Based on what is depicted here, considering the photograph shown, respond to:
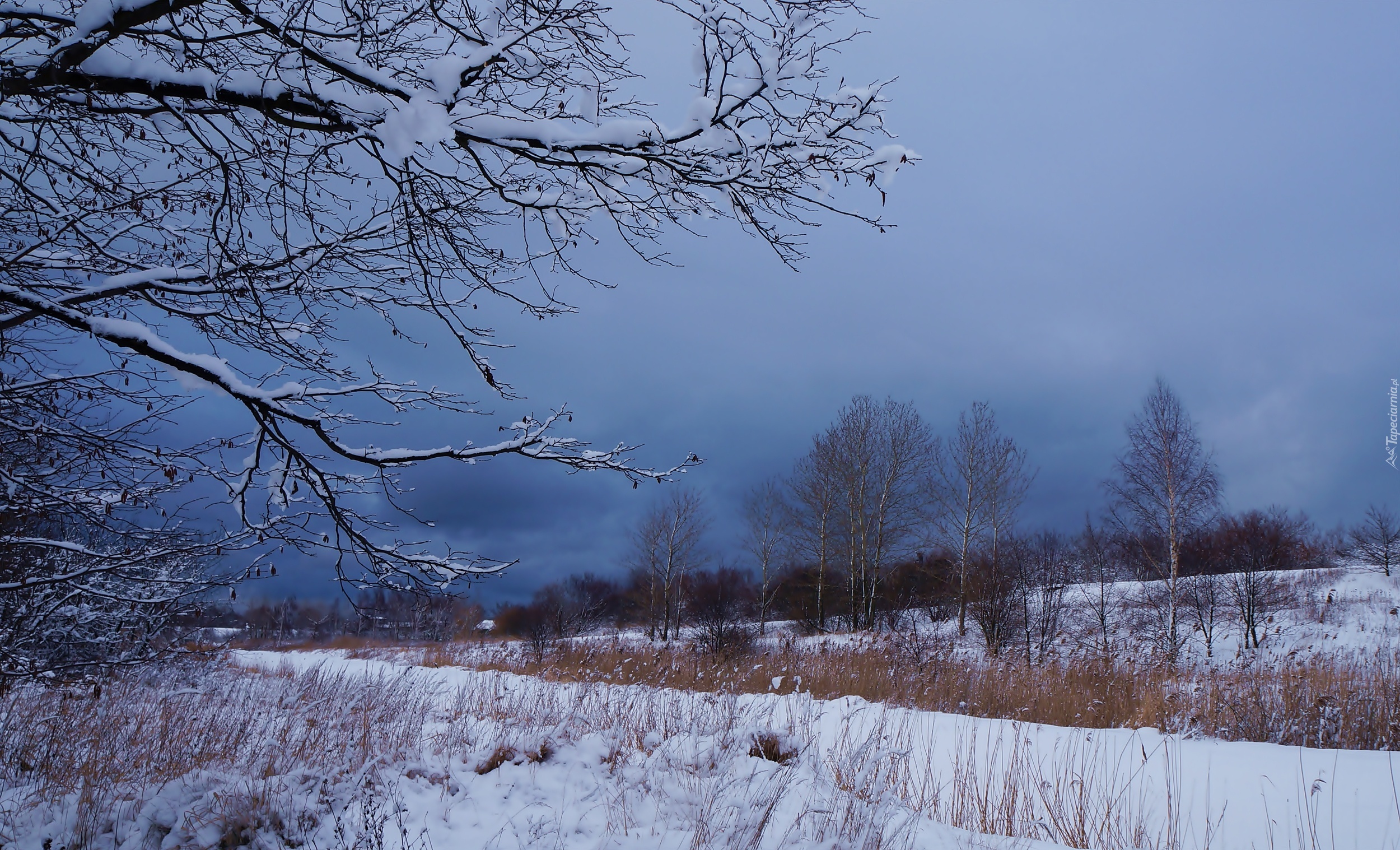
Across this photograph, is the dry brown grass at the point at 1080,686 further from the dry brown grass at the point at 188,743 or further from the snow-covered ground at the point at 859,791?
the dry brown grass at the point at 188,743

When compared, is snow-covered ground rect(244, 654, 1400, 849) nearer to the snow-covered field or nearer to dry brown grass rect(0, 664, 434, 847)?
the snow-covered field

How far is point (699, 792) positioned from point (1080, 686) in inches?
256

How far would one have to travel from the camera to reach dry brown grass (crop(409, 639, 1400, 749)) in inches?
224

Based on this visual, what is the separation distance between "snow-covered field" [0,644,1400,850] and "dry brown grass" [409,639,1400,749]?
1.04 metres

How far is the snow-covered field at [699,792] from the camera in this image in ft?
9.85

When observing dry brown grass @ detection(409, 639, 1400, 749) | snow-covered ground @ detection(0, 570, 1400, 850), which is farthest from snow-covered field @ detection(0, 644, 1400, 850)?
dry brown grass @ detection(409, 639, 1400, 749)

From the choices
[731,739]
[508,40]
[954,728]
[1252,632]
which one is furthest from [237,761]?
[1252,632]

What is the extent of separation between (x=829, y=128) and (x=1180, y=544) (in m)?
17.8

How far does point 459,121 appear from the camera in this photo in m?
2.21

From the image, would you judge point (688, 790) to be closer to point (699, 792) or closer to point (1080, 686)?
point (699, 792)

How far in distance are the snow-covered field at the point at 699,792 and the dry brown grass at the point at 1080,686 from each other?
1040 millimetres

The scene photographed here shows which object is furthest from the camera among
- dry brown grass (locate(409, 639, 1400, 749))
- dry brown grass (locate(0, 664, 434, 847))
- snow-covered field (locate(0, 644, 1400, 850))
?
dry brown grass (locate(409, 639, 1400, 749))

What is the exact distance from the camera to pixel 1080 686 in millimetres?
7824

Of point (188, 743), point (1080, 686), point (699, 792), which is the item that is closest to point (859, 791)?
point (699, 792)
